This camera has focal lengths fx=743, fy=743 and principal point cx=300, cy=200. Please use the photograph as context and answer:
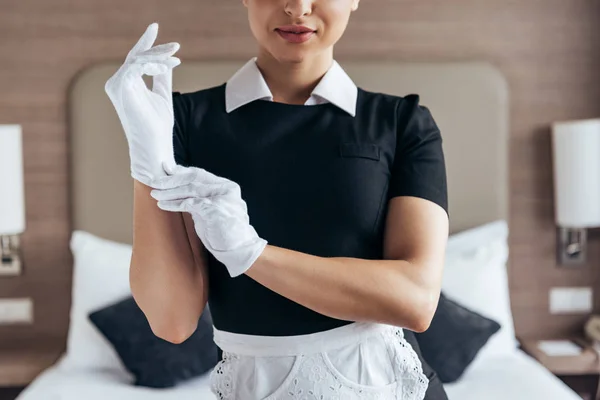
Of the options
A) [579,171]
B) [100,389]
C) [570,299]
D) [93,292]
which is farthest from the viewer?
[570,299]

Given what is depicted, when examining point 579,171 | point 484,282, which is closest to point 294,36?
point 484,282

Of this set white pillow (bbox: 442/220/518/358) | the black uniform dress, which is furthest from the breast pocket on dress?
white pillow (bbox: 442/220/518/358)

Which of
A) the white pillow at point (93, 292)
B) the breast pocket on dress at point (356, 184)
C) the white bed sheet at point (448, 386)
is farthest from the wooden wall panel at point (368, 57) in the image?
the breast pocket on dress at point (356, 184)

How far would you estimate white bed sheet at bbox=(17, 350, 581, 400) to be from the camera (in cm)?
216

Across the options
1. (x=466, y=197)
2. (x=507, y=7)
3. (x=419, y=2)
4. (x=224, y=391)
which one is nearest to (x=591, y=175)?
(x=466, y=197)

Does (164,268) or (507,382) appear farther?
(507,382)

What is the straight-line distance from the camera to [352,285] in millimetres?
1011

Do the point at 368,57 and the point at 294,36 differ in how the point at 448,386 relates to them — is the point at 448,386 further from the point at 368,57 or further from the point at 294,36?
the point at 294,36

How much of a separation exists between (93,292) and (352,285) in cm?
173

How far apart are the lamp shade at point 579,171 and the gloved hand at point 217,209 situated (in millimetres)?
2017

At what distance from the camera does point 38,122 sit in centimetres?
284

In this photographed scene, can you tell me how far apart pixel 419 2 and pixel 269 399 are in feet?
6.99

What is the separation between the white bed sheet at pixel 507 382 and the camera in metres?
2.15

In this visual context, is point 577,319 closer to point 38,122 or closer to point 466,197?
point 466,197
